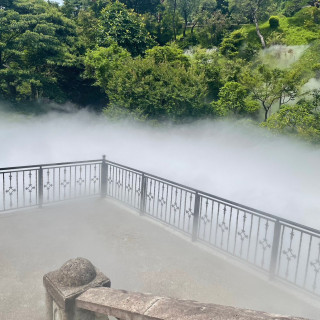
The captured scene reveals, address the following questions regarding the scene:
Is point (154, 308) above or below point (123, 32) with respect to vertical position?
below

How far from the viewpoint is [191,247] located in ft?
26.3

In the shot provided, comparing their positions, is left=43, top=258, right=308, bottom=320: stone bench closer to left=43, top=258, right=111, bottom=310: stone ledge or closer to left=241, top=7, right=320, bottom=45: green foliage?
left=43, top=258, right=111, bottom=310: stone ledge

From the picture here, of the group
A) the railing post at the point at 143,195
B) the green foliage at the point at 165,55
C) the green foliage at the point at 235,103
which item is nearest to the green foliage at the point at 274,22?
the green foliage at the point at 165,55

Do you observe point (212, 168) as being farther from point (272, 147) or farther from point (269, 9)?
point (269, 9)

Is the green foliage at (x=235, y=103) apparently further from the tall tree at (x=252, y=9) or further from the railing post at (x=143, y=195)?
the tall tree at (x=252, y=9)

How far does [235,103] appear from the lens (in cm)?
2756

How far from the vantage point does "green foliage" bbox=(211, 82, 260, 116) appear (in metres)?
27.5

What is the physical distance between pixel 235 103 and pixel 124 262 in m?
22.8

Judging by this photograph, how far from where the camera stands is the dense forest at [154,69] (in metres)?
24.2

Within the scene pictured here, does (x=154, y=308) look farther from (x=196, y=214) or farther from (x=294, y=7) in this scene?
(x=294, y=7)

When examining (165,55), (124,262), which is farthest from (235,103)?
(124,262)

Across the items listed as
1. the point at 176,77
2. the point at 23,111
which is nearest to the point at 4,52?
the point at 23,111

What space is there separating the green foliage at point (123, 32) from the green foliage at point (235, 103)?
1375 cm

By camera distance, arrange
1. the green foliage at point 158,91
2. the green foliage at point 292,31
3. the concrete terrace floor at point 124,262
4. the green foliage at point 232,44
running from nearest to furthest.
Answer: the concrete terrace floor at point 124,262
the green foliage at point 158,91
the green foliage at point 232,44
the green foliage at point 292,31
